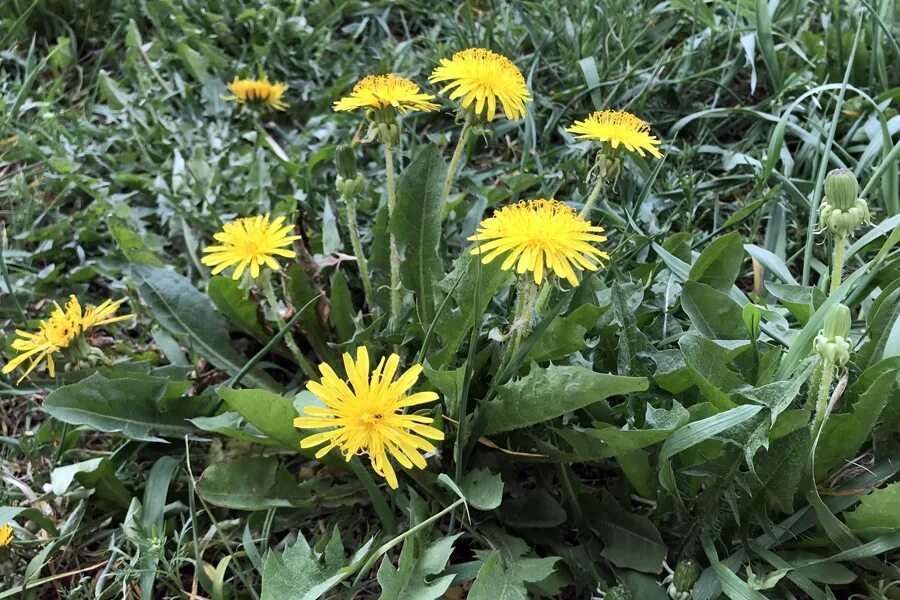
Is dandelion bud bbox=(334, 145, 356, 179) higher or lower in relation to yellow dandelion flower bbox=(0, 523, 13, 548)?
higher

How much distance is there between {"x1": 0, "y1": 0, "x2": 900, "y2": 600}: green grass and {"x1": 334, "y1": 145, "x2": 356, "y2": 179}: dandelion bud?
155mm

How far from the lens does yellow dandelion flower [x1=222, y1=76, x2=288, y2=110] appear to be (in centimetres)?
241

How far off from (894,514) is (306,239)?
4.73 ft

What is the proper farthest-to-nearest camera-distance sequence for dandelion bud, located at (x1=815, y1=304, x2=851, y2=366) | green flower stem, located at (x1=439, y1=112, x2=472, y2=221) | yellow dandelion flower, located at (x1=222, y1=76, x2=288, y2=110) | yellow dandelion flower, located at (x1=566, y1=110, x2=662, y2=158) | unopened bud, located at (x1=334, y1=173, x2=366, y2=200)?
yellow dandelion flower, located at (x1=222, y1=76, x2=288, y2=110), unopened bud, located at (x1=334, y1=173, x2=366, y2=200), green flower stem, located at (x1=439, y1=112, x2=472, y2=221), yellow dandelion flower, located at (x1=566, y1=110, x2=662, y2=158), dandelion bud, located at (x1=815, y1=304, x2=851, y2=366)

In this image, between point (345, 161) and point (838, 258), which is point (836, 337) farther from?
point (345, 161)

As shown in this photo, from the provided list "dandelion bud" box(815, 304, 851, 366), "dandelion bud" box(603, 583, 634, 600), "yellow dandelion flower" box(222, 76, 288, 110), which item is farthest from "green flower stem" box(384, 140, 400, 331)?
"yellow dandelion flower" box(222, 76, 288, 110)

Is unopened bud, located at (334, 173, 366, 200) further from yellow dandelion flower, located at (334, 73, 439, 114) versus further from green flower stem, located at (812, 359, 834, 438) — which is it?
green flower stem, located at (812, 359, 834, 438)

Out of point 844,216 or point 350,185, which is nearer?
point 844,216

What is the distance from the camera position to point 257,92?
242 cm


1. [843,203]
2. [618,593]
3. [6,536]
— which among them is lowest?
[6,536]

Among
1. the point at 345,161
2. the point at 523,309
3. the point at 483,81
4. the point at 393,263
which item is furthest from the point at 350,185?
the point at 523,309

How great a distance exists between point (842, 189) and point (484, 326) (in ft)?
2.35

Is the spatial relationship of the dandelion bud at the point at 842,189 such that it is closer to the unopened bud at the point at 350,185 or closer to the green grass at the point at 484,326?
the green grass at the point at 484,326

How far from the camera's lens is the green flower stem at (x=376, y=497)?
1.25 meters
